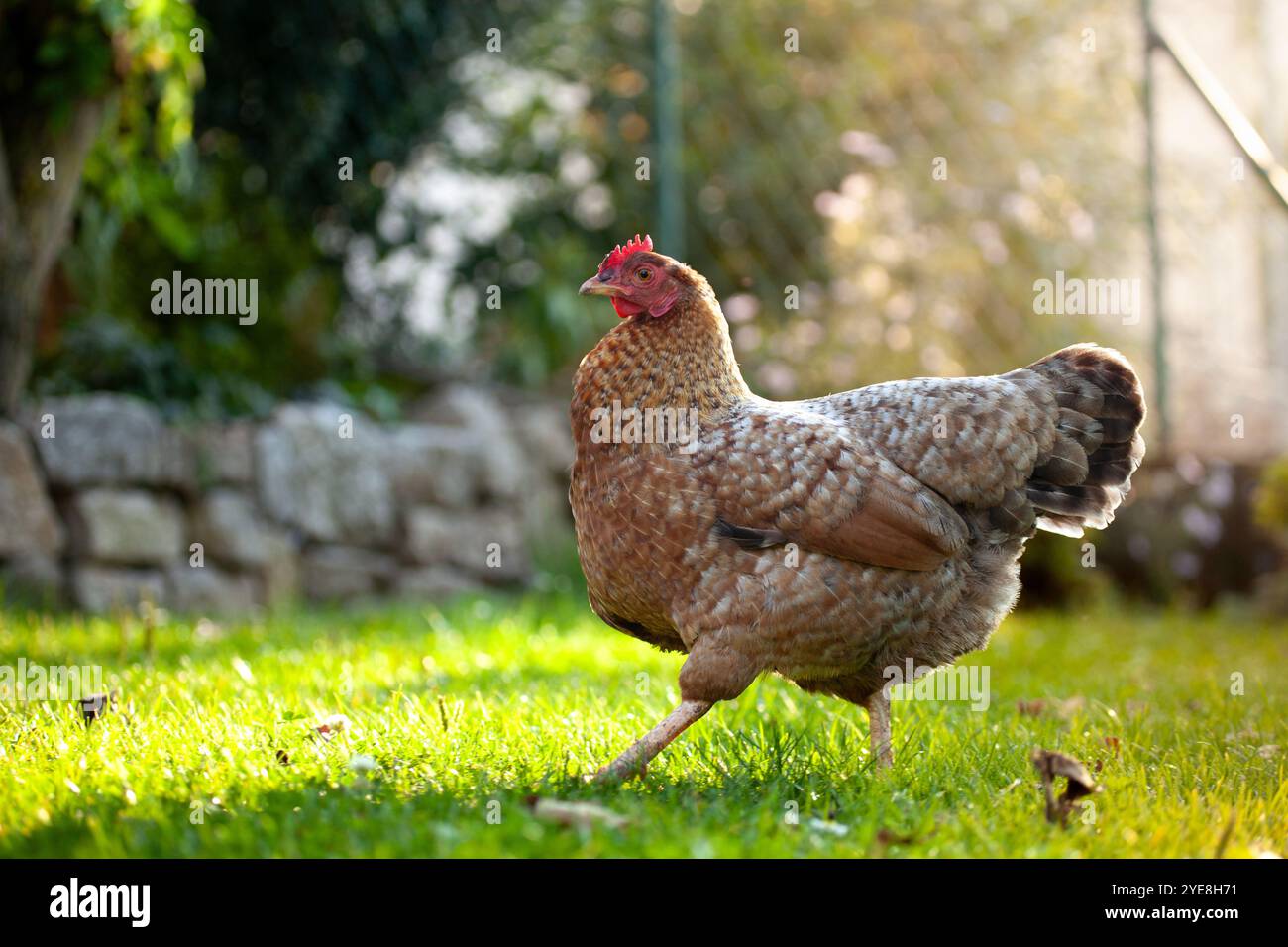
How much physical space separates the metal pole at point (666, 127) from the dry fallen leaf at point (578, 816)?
5670mm

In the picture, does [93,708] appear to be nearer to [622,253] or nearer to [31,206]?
[622,253]

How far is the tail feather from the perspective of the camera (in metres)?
3.15

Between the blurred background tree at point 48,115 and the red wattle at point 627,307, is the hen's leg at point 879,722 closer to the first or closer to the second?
the red wattle at point 627,307

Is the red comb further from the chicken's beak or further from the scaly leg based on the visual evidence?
the scaly leg

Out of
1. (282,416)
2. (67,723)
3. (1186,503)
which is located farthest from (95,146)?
(1186,503)

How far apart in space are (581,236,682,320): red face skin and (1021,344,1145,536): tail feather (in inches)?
41.4

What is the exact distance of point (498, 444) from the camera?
7.09 m

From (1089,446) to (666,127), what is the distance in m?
5.17

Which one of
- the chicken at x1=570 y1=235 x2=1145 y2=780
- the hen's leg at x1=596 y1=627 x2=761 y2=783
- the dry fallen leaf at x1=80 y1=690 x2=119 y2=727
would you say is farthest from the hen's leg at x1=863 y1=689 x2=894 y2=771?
the dry fallen leaf at x1=80 y1=690 x2=119 y2=727

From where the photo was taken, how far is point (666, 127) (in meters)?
7.78

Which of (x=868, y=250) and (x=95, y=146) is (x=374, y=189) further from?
(x=868, y=250)

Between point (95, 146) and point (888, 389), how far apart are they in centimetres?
443

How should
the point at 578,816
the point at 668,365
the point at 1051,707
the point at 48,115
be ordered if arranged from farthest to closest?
the point at 48,115, the point at 1051,707, the point at 668,365, the point at 578,816

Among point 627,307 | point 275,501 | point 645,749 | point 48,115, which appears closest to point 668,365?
point 627,307
